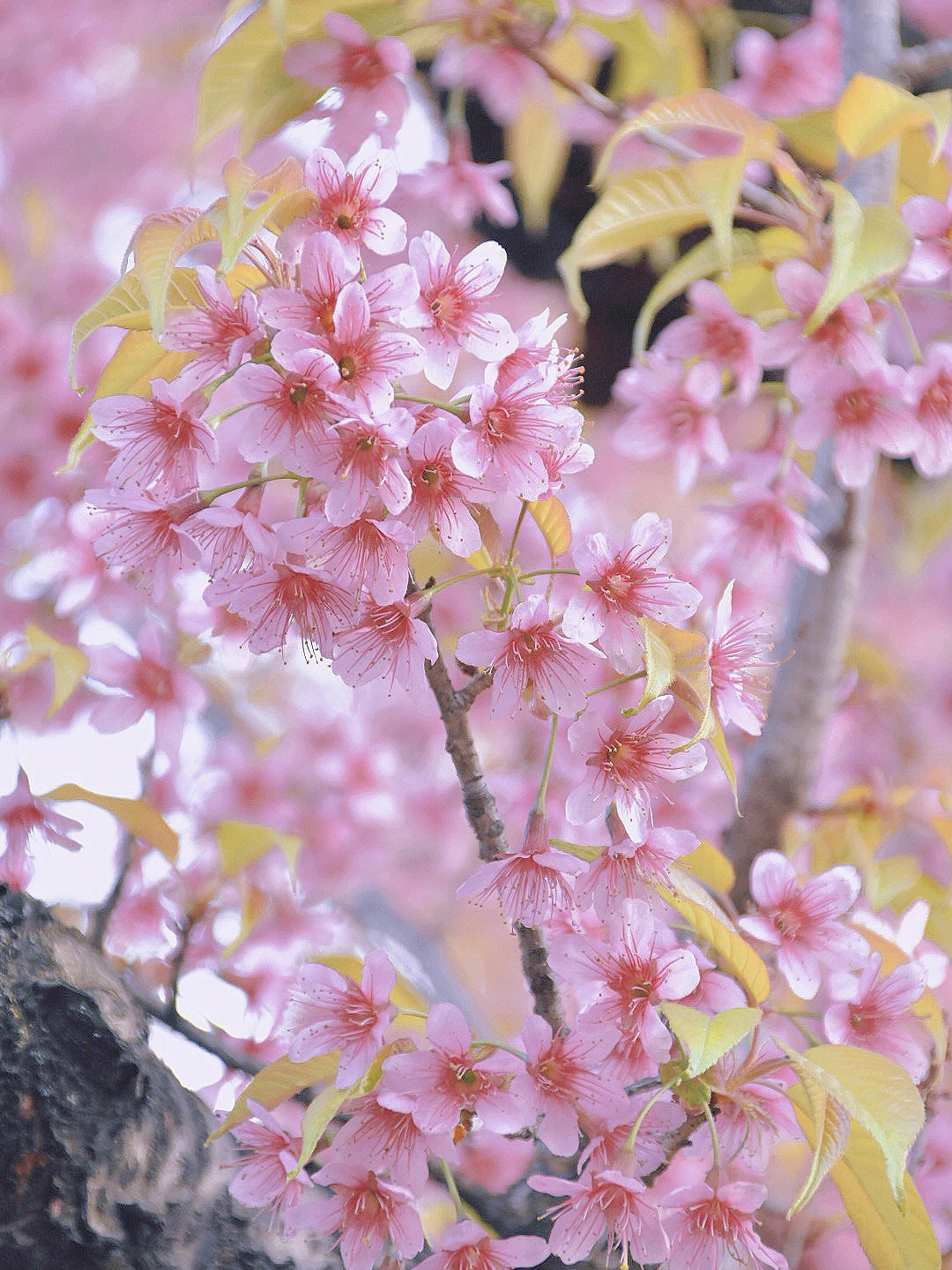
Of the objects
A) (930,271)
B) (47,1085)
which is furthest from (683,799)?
(47,1085)

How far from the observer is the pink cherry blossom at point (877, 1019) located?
0.84 metres

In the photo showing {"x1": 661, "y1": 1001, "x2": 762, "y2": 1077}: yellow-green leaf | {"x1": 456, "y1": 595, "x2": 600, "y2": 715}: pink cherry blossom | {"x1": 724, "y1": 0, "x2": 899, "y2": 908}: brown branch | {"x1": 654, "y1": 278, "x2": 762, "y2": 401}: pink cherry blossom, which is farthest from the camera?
{"x1": 724, "y1": 0, "x2": 899, "y2": 908}: brown branch

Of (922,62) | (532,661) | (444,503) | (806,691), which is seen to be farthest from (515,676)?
(922,62)

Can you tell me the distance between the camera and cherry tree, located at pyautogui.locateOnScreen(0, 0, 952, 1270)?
0.72 meters

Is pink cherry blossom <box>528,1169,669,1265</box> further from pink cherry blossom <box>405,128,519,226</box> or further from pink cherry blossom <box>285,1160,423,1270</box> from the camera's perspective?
pink cherry blossom <box>405,128,519,226</box>

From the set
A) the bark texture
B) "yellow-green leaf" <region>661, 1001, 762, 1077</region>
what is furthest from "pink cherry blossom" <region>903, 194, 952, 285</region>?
the bark texture

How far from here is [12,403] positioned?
1.78m

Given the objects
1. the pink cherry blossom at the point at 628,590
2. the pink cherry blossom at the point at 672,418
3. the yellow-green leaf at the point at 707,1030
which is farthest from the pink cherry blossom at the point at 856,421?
the yellow-green leaf at the point at 707,1030

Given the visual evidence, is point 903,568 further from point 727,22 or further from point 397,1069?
point 397,1069

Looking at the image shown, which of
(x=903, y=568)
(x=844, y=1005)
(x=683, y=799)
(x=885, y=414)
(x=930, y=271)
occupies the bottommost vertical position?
(x=903, y=568)

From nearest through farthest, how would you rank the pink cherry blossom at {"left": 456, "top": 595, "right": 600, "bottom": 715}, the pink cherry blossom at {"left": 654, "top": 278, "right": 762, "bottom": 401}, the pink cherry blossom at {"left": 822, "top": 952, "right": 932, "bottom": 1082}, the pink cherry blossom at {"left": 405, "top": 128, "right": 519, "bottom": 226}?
the pink cherry blossom at {"left": 456, "top": 595, "right": 600, "bottom": 715} → the pink cherry blossom at {"left": 822, "top": 952, "right": 932, "bottom": 1082} → the pink cherry blossom at {"left": 654, "top": 278, "right": 762, "bottom": 401} → the pink cherry blossom at {"left": 405, "top": 128, "right": 519, "bottom": 226}

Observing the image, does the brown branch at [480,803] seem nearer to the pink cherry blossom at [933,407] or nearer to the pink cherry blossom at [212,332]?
the pink cherry blossom at [212,332]

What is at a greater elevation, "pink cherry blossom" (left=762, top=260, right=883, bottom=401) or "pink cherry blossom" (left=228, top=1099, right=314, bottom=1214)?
"pink cherry blossom" (left=762, top=260, right=883, bottom=401)

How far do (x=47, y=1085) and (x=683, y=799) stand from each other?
86 centimetres
